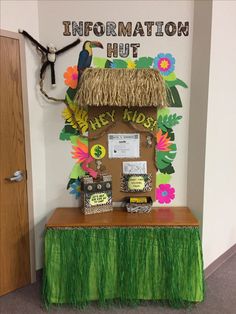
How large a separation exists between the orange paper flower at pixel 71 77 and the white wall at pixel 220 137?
3.20ft

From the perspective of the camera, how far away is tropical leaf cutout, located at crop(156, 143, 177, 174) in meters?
2.20

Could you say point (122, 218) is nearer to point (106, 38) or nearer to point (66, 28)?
point (106, 38)

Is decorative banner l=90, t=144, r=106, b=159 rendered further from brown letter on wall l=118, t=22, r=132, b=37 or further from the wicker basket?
brown letter on wall l=118, t=22, r=132, b=37

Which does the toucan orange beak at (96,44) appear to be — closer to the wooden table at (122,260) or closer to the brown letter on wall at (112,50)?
the brown letter on wall at (112,50)

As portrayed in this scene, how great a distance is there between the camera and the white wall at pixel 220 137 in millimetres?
1964

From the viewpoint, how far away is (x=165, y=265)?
1.89 metres

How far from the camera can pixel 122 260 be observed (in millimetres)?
1885

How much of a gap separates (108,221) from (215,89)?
3.93ft

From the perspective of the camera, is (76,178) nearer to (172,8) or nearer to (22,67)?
(22,67)

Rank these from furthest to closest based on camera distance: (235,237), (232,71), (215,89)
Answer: (235,237) → (232,71) → (215,89)

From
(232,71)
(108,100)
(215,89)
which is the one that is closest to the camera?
(108,100)

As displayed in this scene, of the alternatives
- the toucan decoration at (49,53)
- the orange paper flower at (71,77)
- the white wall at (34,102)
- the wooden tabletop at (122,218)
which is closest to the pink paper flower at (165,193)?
the wooden tabletop at (122,218)

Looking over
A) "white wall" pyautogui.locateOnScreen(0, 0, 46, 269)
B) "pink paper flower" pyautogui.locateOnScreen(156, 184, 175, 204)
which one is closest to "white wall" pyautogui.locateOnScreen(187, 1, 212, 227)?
"pink paper flower" pyautogui.locateOnScreen(156, 184, 175, 204)

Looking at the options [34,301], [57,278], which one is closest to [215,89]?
[57,278]
